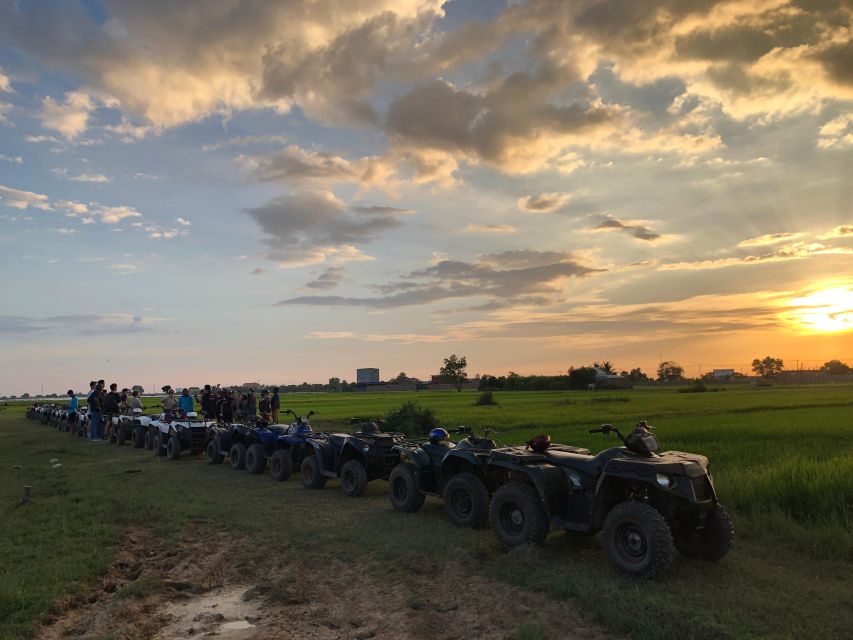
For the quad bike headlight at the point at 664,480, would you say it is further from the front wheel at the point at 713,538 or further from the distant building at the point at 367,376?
the distant building at the point at 367,376

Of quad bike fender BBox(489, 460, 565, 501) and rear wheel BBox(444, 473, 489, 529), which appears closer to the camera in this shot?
quad bike fender BBox(489, 460, 565, 501)

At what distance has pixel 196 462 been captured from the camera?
15359 millimetres

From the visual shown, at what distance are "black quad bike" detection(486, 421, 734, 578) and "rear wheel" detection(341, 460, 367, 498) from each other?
3.72 meters

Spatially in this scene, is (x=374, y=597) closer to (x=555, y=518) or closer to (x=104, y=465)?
(x=555, y=518)

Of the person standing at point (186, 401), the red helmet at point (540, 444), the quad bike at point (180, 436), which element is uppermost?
the person standing at point (186, 401)

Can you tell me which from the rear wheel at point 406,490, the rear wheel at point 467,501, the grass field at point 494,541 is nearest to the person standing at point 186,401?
the grass field at point 494,541

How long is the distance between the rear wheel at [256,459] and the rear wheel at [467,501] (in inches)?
255

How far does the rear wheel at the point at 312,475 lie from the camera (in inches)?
433

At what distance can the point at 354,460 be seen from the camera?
10.6 meters

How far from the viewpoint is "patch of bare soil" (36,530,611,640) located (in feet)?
16.1

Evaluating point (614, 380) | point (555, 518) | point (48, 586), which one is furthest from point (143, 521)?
point (614, 380)

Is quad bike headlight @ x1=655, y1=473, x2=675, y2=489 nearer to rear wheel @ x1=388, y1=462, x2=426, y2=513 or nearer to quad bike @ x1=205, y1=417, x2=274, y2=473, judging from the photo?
rear wheel @ x1=388, y1=462, x2=426, y2=513

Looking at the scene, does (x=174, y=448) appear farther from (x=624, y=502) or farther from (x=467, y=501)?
(x=624, y=502)

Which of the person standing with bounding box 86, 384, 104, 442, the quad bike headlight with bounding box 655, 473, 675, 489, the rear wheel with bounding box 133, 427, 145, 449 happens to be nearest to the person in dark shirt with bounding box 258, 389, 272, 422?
the rear wheel with bounding box 133, 427, 145, 449
